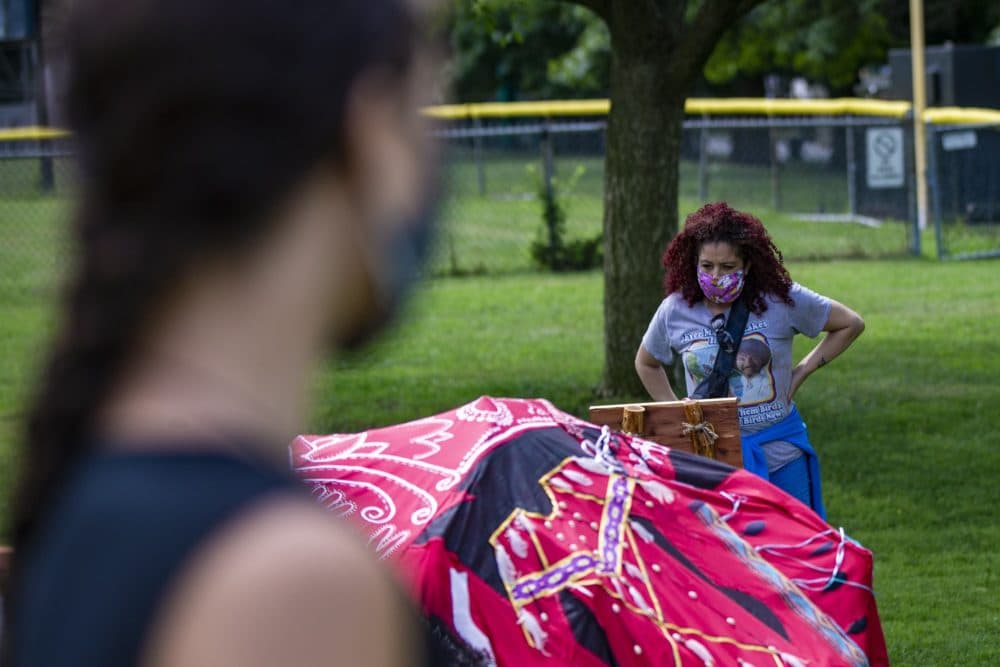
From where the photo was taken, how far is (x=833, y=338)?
6758 millimetres

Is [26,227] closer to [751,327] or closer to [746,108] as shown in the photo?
[746,108]

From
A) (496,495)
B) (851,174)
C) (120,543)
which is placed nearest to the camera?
(120,543)

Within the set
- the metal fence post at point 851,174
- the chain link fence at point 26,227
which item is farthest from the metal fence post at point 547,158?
the chain link fence at point 26,227

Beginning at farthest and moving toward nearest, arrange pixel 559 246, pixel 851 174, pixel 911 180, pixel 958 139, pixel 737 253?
pixel 851 174, pixel 911 180, pixel 559 246, pixel 958 139, pixel 737 253

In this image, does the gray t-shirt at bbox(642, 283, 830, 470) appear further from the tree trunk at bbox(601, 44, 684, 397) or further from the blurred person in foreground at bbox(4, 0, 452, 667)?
the blurred person in foreground at bbox(4, 0, 452, 667)

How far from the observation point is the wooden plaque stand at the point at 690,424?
5.64m

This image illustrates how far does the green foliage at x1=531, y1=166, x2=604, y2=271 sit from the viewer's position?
19.8m

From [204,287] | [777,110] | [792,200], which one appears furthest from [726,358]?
[777,110]

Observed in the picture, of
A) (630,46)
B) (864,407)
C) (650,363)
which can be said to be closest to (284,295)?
(650,363)

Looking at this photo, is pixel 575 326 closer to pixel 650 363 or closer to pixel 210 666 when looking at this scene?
pixel 650 363

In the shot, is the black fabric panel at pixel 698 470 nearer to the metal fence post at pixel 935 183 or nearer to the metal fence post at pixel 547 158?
the metal fence post at pixel 547 158

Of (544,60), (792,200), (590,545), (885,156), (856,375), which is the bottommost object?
(856,375)

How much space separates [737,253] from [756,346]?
408mm

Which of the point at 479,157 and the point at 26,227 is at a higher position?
the point at 479,157
